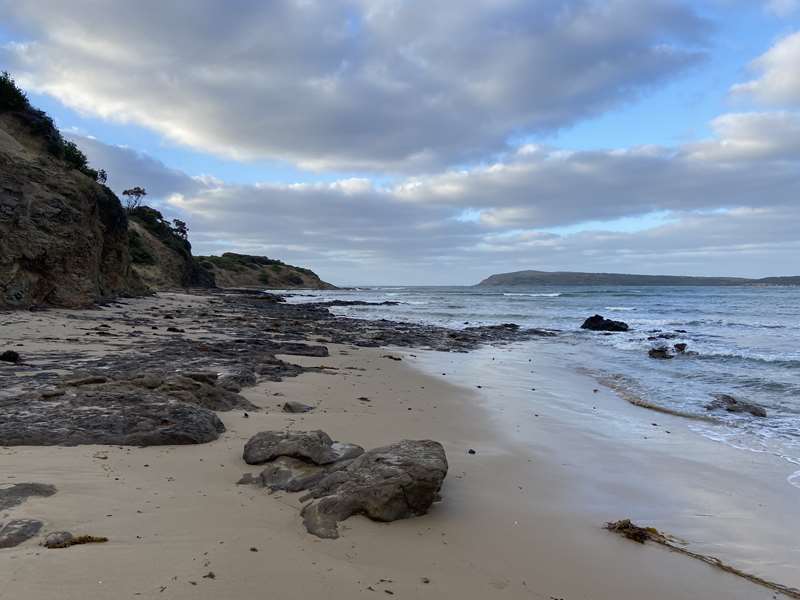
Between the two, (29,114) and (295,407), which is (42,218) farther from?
(295,407)

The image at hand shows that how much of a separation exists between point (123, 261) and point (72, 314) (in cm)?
1226

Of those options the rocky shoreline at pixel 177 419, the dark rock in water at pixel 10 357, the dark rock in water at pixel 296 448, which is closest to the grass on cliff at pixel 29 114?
the rocky shoreline at pixel 177 419

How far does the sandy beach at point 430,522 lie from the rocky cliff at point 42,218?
11.3 metres

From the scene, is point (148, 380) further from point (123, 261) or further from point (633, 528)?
point (123, 261)

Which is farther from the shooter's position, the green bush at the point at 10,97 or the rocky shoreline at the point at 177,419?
the green bush at the point at 10,97

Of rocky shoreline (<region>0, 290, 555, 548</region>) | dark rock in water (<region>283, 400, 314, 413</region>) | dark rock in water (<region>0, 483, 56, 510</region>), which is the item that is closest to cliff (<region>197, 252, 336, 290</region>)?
rocky shoreline (<region>0, 290, 555, 548</region>)

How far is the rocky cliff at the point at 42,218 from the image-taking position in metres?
16.0

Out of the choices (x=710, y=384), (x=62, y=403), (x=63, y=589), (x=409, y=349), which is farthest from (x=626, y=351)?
(x=63, y=589)

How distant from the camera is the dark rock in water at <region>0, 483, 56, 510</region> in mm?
3509

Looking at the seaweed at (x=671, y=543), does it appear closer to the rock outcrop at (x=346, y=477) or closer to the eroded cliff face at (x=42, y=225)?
the rock outcrop at (x=346, y=477)

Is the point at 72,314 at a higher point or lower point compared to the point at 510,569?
higher

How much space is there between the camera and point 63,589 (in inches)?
104

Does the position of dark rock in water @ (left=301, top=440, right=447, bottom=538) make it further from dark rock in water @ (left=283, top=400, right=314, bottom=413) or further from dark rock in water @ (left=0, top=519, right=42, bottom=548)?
dark rock in water @ (left=283, top=400, right=314, bottom=413)

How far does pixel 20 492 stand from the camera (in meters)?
3.67
